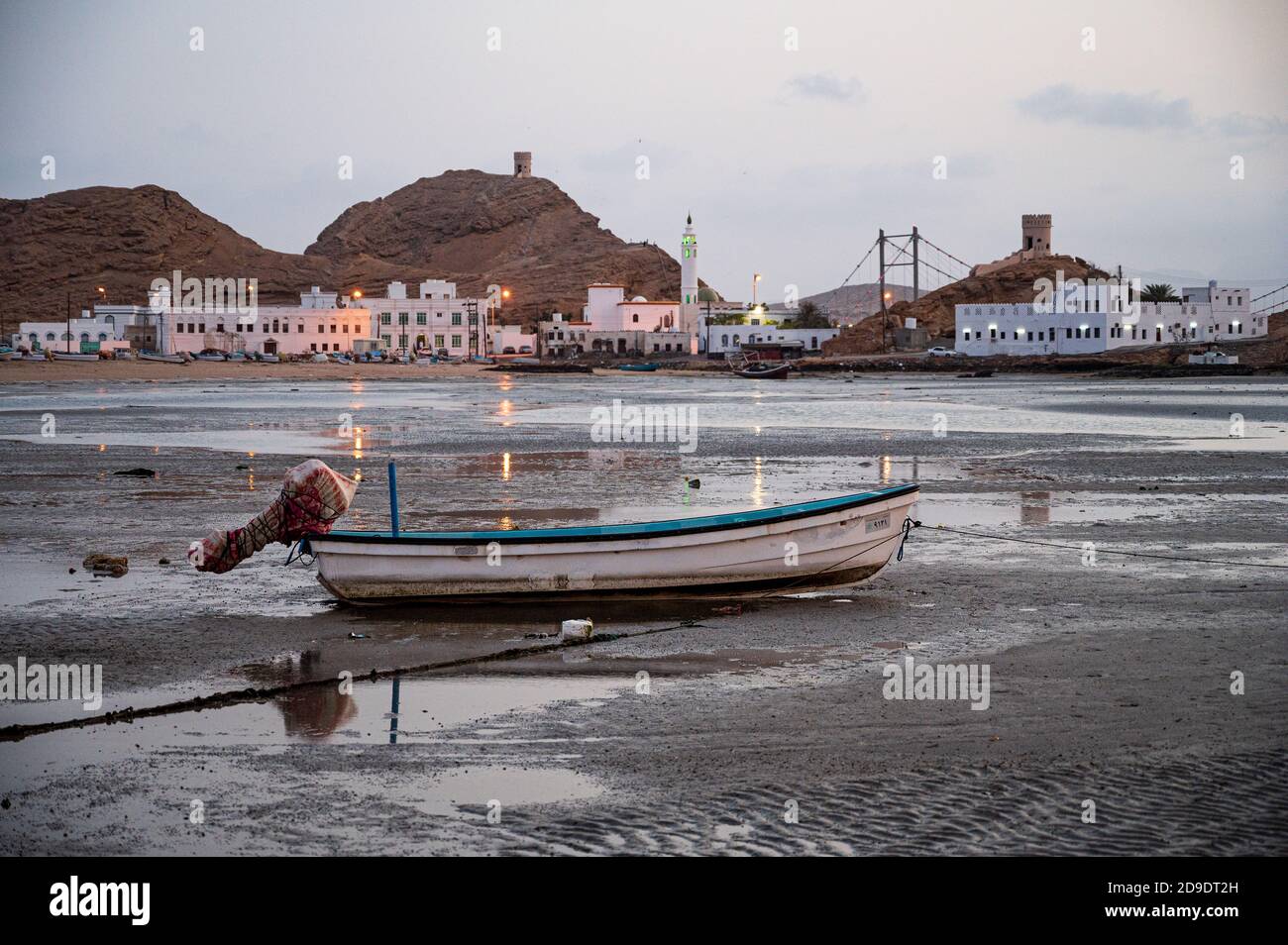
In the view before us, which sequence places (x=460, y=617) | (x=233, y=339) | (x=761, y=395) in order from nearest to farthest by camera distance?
1. (x=460, y=617)
2. (x=761, y=395)
3. (x=233, y=339)

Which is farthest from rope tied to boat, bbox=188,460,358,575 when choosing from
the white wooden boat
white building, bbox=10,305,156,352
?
white building, bbox=10,305,156,352

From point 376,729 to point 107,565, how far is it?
7.58 m

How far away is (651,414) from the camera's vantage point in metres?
51.7

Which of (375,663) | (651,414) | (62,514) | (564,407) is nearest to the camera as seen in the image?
(375,663)

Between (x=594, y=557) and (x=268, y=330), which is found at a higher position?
(x=268, y=330)

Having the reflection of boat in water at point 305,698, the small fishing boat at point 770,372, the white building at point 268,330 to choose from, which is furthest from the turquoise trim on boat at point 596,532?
the white building at point 268,330

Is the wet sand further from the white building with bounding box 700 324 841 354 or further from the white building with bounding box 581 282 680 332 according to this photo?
the white building with bounding box 581 282 680 332

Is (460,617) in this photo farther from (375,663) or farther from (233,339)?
(233,339)

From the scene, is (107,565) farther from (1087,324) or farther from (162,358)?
(162,358)

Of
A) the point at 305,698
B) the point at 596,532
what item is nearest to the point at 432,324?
the point at 596,532

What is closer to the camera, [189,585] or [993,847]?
[993,847]

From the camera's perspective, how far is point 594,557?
44.4 ft
